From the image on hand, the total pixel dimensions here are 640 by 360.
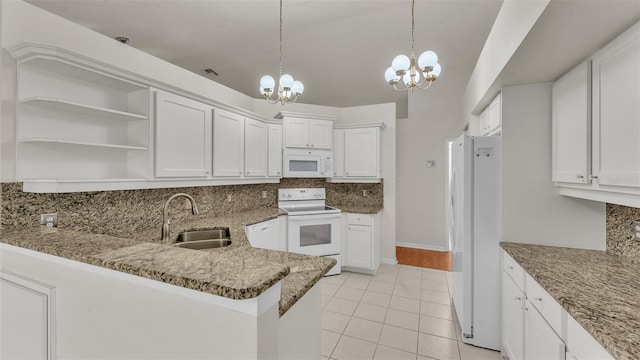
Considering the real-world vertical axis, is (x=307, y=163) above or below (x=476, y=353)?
above

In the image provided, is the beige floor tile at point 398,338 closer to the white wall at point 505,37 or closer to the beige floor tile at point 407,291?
the beige floor tile at point 407,291

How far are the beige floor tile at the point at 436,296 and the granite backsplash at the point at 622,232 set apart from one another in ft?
5.17

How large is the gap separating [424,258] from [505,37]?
3641mm

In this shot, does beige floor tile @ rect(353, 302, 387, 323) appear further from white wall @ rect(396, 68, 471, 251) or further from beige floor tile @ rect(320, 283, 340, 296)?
white wall @ rect(396, 68, 471, 251)

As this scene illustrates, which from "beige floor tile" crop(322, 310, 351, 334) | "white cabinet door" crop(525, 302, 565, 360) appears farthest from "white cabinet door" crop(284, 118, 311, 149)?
"white cabinet door" crop(525, 302, 565, 360)

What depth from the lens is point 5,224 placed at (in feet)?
5.42

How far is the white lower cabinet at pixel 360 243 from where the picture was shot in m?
3.80

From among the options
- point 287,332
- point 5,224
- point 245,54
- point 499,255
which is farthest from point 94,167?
point 499,255

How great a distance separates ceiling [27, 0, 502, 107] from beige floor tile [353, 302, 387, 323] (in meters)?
3.26

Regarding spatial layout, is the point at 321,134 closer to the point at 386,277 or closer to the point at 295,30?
the point at 295,30

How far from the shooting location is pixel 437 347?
226 centimetres

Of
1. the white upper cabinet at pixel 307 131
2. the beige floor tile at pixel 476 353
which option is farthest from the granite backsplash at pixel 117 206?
the beige floor tile at pixel 476 353

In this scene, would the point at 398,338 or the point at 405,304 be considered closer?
the point at 398,338

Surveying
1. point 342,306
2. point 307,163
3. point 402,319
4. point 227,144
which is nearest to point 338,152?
point 307,163
